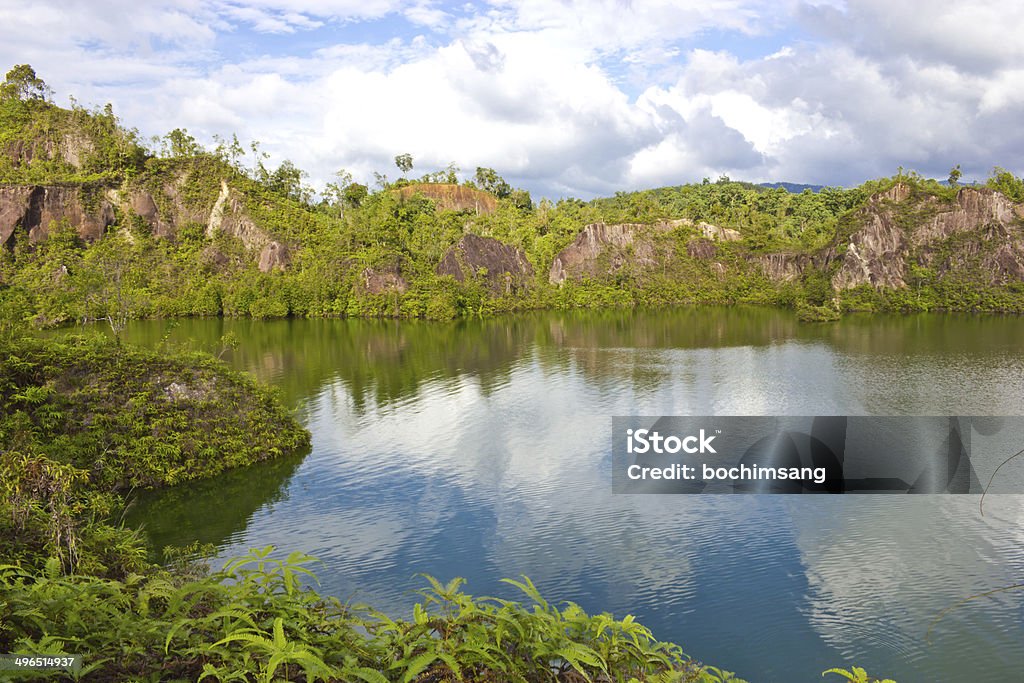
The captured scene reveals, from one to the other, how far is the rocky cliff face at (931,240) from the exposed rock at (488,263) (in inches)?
1642

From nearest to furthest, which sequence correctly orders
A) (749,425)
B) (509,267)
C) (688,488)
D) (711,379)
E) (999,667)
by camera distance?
(999,667)
(688,488)
(749,425)
(711,379)
(509,267)

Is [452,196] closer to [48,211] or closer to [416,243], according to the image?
[416,243]

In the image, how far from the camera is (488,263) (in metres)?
90.4

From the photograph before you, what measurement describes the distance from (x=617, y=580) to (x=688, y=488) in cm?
627

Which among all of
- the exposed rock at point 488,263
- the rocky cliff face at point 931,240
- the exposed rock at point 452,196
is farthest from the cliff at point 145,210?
the rocky cliff face at point 931,240

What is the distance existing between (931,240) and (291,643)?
10525 centimetres

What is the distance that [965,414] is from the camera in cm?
2666

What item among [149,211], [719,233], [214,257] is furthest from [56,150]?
[719,233]

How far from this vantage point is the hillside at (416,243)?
3223 inches

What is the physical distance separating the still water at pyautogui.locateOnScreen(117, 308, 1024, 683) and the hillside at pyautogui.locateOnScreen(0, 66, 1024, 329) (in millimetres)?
46477

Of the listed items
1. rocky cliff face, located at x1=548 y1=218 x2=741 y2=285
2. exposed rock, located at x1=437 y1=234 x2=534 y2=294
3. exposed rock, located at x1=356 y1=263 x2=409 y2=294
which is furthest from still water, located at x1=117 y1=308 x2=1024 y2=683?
rocky cliff face, located at x1=548 y1=218 x2=741 y2=285

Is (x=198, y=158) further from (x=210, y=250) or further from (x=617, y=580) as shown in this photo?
(x=617, y=580)

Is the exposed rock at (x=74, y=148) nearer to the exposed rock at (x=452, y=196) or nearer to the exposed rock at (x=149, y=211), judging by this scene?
the exposed rock at (x=149, y=211)

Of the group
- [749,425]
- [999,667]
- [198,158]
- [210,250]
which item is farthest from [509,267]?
[999,667]
